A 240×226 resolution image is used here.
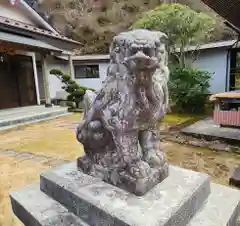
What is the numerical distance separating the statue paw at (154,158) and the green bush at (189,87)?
701 cm

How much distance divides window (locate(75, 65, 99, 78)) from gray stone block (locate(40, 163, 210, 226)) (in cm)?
1209

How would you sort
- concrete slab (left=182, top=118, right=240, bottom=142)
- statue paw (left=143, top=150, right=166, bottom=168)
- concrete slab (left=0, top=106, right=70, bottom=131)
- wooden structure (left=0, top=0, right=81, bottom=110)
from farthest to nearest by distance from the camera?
wooden structure (left=0, top=0, right=81, bottom=110), concrete slab (left=0, top=106, right=70, bottom=131), concrete slab (left=182, top=118, right=240, bottom=142), statue paw (left=143, top=150, right=166, bottom=168)

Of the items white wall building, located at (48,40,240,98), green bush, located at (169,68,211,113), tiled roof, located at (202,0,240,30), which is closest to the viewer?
tiled roof, located at (202,0,240,30)

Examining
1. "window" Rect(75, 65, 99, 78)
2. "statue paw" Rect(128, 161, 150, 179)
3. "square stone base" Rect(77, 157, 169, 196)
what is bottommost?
"square stone base" Rect(77, 157, 169, 196)

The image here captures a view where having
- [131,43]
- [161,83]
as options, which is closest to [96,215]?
[161,83]

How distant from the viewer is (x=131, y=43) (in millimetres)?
1142

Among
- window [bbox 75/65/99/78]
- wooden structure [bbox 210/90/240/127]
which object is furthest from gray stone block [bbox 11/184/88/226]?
window [bbox 75/65/99/78]

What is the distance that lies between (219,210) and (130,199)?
25.0 inches

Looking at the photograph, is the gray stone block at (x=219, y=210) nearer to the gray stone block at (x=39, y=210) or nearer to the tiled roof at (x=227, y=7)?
the gray stone block at (x=39, y=210)

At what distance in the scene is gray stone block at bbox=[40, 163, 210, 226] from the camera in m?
1.24

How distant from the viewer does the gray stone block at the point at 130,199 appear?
1.24m

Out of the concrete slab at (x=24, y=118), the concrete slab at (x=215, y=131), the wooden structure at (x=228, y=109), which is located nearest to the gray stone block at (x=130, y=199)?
the concrete slab at (x=215, y=131)

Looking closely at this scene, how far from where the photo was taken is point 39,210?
159 cm

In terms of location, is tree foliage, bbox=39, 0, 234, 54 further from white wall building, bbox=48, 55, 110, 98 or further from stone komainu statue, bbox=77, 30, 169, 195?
stone komainu statue, bbox=77, 30, 169, 195
